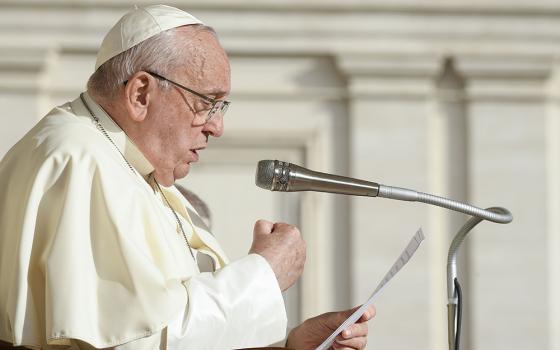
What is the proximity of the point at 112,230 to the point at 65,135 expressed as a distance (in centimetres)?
32

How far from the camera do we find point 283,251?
346cm

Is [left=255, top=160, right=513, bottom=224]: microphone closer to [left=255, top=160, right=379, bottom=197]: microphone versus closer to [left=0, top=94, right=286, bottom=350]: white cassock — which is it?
[left=255, top=160, right=379, bottom=197]: microphone

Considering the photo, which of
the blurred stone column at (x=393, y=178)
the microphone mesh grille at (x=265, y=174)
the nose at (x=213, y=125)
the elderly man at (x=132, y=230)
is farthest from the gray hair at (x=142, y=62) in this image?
the blurred stone column at (x=393, y=178)

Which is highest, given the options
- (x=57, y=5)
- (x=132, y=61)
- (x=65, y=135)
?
(x=57, y=5)

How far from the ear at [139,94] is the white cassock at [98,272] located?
0.67ft

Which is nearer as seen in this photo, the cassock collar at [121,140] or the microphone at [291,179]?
the microphone at [291,179]

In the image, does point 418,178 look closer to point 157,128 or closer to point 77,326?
point 157,128

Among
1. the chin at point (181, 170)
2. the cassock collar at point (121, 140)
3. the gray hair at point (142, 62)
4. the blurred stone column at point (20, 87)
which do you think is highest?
the blurred stone column at point (20, 87)

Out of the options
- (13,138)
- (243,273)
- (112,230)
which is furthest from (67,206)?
(13,138)

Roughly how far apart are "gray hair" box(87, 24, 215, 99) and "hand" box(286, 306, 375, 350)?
2.50ft

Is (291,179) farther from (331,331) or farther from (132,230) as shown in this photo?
(331,331)

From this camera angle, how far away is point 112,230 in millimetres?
3252

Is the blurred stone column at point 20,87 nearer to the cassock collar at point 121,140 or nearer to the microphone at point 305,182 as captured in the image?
the cassock collar at point 121,140

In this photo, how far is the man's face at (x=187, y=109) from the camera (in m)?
3.71
